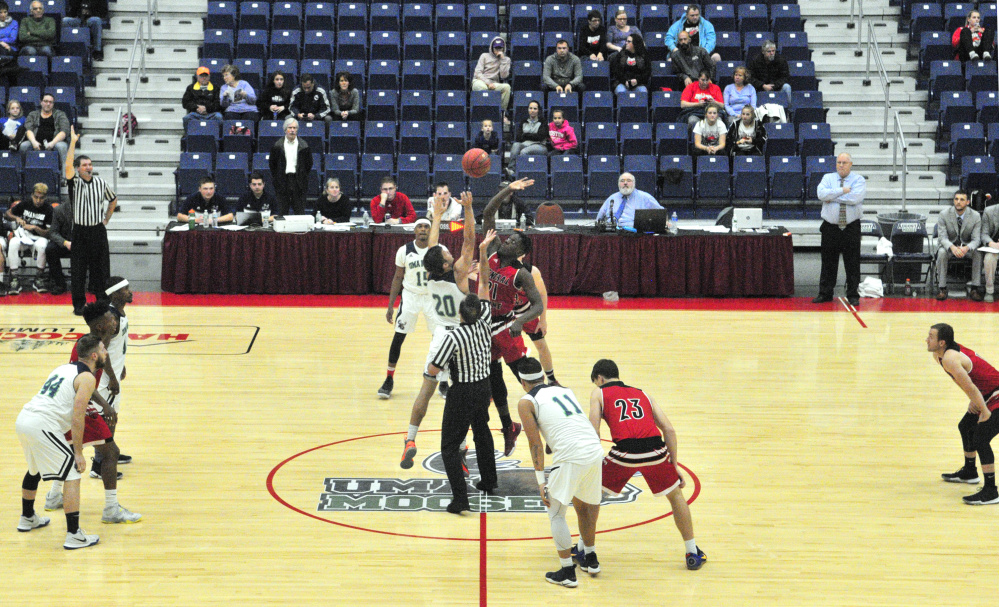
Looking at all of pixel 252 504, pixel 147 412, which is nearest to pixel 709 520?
pixel 252 504

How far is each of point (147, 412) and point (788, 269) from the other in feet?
31.1

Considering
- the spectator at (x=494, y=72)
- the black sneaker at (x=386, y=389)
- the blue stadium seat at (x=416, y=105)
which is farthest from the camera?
the spectator at (x=494, y=72)

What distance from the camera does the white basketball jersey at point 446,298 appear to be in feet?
29.8

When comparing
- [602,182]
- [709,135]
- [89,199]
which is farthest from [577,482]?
[709,135]

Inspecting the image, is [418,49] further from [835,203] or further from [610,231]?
[835,203]

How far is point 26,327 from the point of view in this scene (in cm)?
1325

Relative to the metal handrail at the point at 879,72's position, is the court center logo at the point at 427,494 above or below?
below

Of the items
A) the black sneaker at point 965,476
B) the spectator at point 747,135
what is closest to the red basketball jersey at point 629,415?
the black sneaker at point 965,476

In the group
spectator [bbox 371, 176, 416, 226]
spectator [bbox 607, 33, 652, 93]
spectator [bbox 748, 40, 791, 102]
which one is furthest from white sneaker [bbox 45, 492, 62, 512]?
spectator [bbox 748, 40, 791, 102]

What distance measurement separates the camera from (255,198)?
51.9 feet

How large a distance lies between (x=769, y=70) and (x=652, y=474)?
1375 cm

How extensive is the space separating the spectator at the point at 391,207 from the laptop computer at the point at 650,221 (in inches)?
130

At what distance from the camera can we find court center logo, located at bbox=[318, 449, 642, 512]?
7.65 meters

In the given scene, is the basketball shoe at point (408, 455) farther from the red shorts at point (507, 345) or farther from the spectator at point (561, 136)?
the spectator at point (561, 136)
